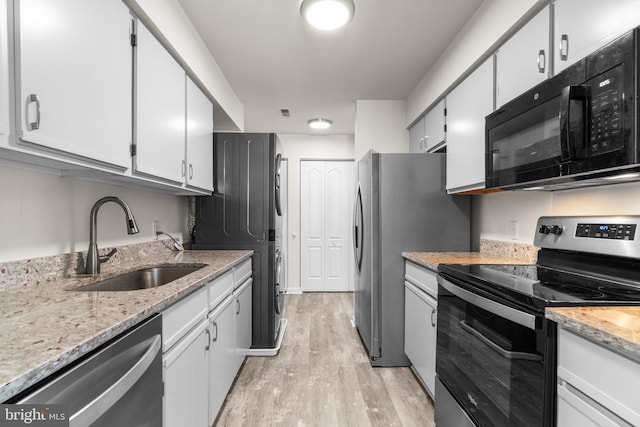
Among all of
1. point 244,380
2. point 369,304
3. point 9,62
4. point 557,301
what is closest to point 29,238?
point 9,62

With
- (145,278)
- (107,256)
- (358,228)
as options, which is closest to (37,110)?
(107,256)

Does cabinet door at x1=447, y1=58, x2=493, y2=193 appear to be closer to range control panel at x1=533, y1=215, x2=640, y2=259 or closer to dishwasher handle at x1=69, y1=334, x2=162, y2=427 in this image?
range control panel at x1=533, y1=215, x2=640, y2=259

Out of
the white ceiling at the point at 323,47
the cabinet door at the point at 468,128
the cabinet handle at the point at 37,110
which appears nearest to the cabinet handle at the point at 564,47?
the cabinet door at the point at 468,128

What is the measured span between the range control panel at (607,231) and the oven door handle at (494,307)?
591mm

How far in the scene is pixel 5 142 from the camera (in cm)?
89

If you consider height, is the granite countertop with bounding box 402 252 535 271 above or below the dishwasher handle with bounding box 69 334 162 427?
above

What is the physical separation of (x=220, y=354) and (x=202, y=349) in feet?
1.10

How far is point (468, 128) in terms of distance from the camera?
2.18 m

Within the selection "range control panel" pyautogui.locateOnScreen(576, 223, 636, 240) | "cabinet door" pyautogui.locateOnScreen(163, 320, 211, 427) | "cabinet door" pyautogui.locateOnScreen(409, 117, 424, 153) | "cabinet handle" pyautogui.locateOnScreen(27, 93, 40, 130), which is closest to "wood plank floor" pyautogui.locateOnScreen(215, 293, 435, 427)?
"cabinet door" pyautogui.locateOnScreen(163, 320, 211, 427)

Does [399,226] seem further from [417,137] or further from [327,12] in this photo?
[327,12]

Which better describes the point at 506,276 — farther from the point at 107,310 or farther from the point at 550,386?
the point at 107,310

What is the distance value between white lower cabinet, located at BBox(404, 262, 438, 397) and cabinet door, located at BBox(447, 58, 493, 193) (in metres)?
0.67

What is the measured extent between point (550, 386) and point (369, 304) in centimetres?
173

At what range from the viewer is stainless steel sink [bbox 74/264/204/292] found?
1.51 meters
